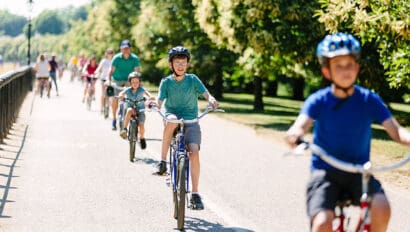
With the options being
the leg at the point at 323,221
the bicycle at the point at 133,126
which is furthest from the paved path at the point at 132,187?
the leg at the point at 323,221

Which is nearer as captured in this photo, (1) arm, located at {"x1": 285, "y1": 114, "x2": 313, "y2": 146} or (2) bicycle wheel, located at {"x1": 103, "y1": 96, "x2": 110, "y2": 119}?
(1) arm, located at {"x1": 285, "y1": 114, "x2": 313, "y2": 146}

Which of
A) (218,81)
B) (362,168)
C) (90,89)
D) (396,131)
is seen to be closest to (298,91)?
(218,81)

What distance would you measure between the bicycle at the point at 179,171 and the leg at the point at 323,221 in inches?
110

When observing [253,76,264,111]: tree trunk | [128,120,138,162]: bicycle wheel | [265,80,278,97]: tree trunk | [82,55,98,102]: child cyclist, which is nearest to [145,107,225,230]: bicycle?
[128,120,138,162]: bicycle wheel

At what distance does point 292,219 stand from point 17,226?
2838 millimetres

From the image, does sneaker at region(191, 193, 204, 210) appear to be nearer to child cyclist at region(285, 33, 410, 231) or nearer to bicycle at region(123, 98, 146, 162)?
child cyclist at region(285, 33, 410, 231)

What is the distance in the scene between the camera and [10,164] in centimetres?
1157

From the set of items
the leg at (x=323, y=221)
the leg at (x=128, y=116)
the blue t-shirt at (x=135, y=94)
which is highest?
the leg at (x=323, y=221)

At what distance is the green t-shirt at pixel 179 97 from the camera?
26.7 ft

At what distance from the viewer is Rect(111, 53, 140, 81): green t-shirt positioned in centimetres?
1603

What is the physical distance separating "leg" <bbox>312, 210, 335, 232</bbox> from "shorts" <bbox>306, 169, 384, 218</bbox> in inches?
1.9

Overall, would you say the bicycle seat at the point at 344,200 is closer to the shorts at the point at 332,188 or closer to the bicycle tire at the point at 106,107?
the shorts at the point at 332,188

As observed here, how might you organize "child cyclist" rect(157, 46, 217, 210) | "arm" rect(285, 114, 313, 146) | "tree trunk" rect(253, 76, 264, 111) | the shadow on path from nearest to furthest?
"arm" rect(285, 114, 313, 146)
the shadow on path
"child cyclist" rect(157, 46, 217, 210)
"tree trunk" rect(253, 76, 264, 111)

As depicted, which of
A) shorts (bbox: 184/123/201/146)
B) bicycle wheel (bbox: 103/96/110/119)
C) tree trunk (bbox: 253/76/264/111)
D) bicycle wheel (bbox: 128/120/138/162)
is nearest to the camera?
shorts (bbox: 184/123/201/146)
